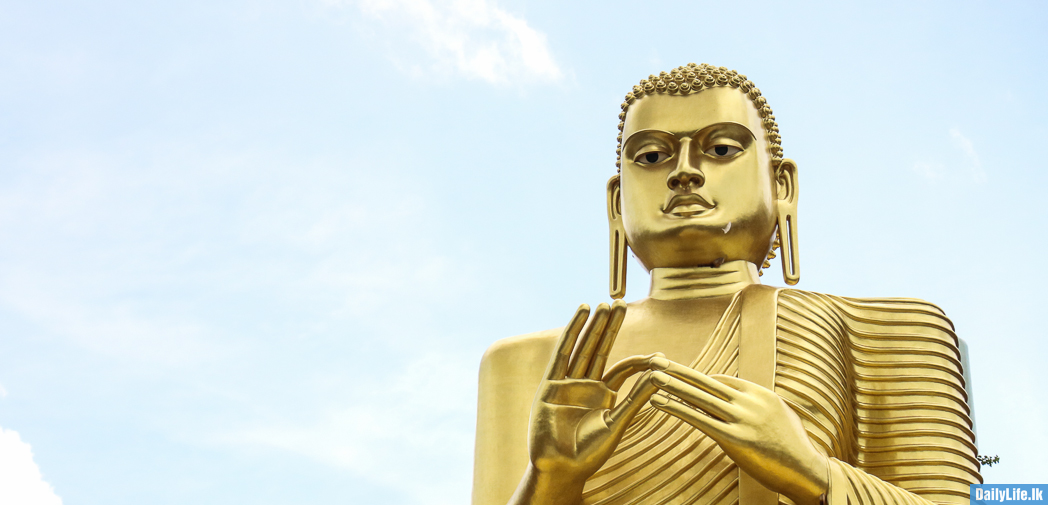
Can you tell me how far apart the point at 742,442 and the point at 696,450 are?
648 mm

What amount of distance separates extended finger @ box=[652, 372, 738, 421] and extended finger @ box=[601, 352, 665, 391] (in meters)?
0.17

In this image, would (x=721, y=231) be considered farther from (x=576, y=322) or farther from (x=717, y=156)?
(x=576, y=322)

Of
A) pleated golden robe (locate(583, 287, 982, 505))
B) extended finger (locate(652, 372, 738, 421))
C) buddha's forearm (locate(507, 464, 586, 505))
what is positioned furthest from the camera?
pleated golden robe (locate(583, 287, 982, 505))

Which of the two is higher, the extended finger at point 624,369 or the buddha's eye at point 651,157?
the buddha's eye at point 651,157

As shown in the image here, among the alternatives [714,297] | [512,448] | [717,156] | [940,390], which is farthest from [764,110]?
[512,448]

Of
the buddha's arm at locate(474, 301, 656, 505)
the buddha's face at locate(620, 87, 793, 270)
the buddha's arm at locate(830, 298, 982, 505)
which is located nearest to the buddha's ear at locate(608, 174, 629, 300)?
the buddha's face at locate(620, 87, 793, 270)

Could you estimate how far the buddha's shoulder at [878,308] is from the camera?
17.1 ft

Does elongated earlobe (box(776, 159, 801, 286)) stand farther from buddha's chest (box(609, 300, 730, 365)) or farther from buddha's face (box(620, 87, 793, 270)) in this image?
buddha's chest (box(609, 300, 730, 365))

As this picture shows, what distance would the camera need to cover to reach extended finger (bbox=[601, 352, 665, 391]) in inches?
169

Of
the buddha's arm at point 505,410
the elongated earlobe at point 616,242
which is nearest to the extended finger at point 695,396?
the buddha's arm at point 505,410

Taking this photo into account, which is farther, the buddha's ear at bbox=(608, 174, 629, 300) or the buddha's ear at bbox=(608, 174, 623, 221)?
the buddha's ear at bbox=(608, 174, 623, 221)

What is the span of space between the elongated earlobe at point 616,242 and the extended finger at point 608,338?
130cm

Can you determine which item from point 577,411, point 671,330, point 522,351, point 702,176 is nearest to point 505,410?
point 522,351

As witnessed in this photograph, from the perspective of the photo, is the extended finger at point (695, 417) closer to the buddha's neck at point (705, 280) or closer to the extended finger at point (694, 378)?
the extended finger at point (694, 378)
